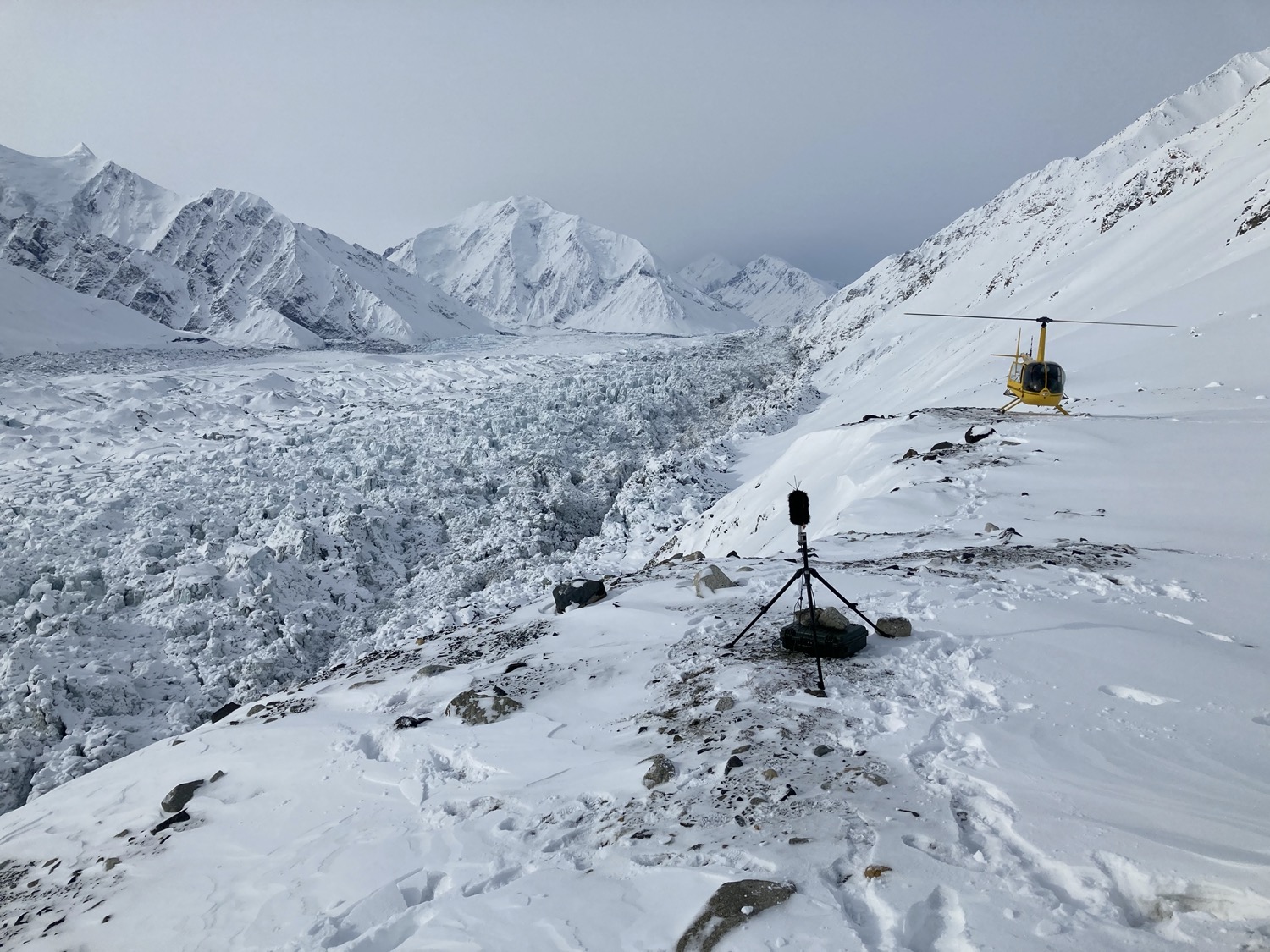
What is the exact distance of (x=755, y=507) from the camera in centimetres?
1509

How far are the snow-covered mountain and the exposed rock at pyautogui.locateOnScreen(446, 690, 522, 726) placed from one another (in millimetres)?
93153

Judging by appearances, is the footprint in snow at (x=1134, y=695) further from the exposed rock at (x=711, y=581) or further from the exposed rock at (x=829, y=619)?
the exposed rock at (x=711, y=581)

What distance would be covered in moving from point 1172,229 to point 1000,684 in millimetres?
33863

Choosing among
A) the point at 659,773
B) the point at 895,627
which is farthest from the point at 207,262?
the point at 659,773

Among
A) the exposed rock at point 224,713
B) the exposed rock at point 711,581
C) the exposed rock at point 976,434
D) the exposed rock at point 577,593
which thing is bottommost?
the exposed rock at point 224,713

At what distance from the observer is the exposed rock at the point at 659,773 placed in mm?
4551

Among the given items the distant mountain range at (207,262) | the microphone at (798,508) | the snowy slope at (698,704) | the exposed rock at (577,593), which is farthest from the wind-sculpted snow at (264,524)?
the distant mountain range at (207,262)

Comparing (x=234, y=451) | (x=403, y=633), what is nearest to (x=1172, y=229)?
(x=403, y=633)

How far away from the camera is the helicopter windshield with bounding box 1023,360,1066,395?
15664 mm

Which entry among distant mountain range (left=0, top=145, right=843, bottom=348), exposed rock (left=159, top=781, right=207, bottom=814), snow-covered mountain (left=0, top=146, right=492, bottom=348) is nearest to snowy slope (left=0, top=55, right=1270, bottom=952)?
exposed rock (left=159, top=781, right=207, bottom=814)

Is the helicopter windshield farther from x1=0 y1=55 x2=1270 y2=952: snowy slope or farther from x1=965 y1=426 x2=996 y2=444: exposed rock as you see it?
x1=965 y1=426 x2=996 y2=444: exposed rock

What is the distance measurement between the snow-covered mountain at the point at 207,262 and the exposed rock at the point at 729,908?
96.8 meters

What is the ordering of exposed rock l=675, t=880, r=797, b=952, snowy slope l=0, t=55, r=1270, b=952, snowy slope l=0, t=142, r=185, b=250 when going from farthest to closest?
snowy slope l=0, t=142, r=185, b=250 → snowy slope l=0, t=55, r=1270, b=952 → exposed rock l=675, t=880, r=797, b=952

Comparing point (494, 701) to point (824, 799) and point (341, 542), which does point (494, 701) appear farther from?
point (341, 542)
